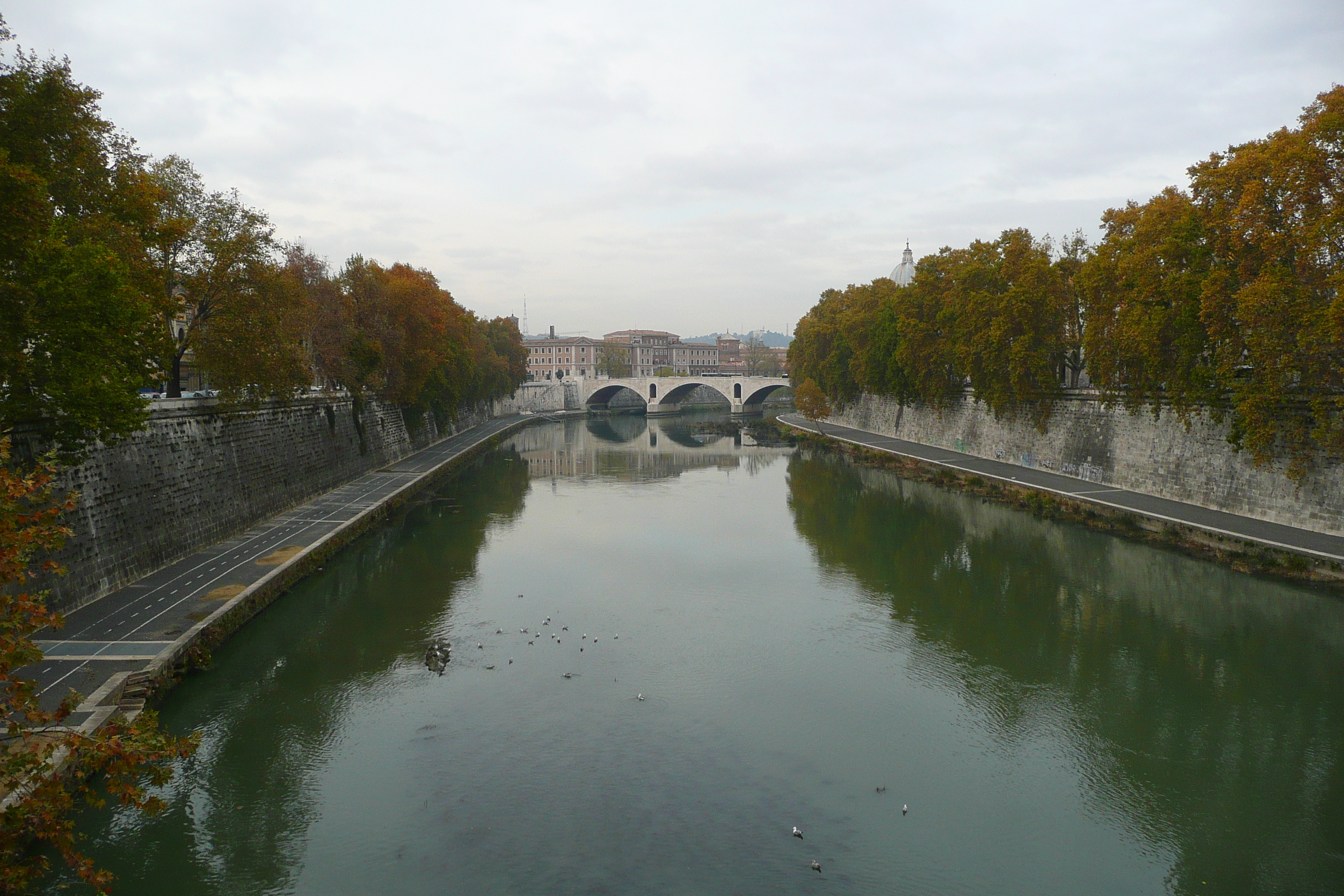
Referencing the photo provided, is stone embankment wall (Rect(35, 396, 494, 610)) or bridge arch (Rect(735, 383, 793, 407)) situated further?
bridge arch (Rect(735, 383, 793, 407))

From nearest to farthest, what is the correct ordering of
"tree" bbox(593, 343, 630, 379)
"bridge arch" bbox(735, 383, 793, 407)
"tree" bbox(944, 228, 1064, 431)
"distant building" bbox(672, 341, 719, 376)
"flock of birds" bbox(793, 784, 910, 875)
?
"flock of birds" bbox(793, 784, 910, 875)
"tree" bbox(944, 228, 1064, 431)
"bridge arch" bbox(735, 383, 793, 407)
"tree" bbox(593, 343, 630, 379)
"distant building" bbox(672, 341, 719, 376)

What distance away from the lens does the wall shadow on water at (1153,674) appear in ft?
33.4

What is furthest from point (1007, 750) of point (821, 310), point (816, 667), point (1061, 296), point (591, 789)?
point (821, 310)

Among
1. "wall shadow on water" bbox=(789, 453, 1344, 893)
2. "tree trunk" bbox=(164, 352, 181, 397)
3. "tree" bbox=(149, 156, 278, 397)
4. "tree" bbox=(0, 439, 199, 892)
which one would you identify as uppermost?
"tree" bbox=(149, 156, 278, 397)

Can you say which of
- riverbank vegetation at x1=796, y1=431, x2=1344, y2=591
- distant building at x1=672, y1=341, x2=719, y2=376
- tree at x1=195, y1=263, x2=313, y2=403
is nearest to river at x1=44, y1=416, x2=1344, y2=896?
riverbank vegetation at x1=796, y1=431, x2=1344, y2=591

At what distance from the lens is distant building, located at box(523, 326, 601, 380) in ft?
409

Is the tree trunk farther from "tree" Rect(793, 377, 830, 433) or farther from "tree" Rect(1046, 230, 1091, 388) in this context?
"tree" Rect(793, 377, 830, 433)

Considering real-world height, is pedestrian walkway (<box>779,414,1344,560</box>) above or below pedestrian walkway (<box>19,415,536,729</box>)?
below

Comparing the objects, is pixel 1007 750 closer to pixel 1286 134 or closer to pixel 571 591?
pixel 571 591

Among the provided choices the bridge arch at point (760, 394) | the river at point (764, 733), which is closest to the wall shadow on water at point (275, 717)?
the river at point (764, 733)

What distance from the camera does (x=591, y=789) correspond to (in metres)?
10.9

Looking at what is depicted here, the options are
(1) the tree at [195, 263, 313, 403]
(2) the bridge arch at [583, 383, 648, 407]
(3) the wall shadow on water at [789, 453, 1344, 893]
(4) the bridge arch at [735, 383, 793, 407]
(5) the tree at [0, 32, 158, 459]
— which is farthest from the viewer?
(2) the bridge arch at [583, 383, 648, 407]

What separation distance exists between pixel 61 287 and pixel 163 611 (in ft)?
18.8

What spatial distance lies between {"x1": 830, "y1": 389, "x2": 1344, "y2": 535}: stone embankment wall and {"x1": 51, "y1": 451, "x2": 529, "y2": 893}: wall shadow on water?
68.0 ft
